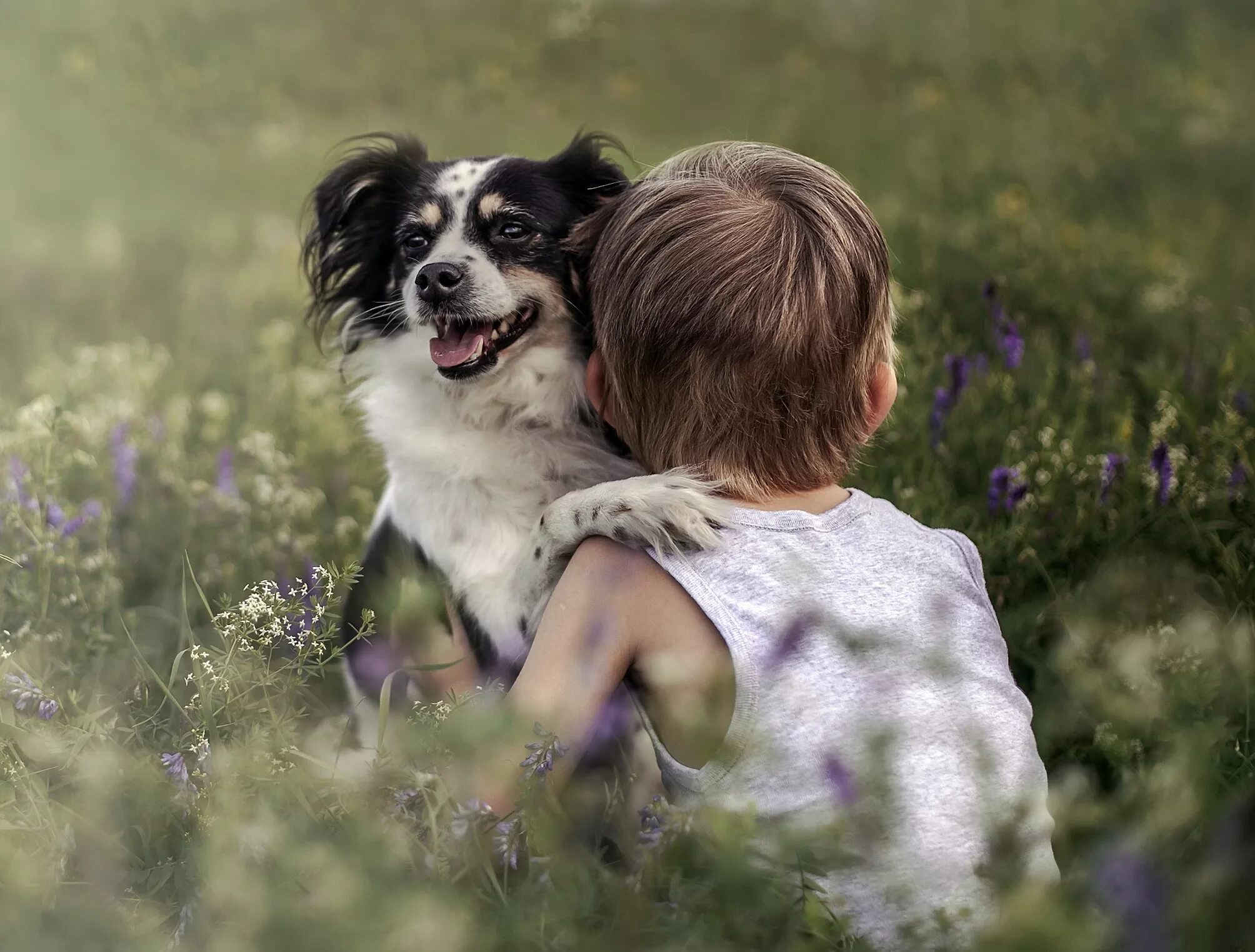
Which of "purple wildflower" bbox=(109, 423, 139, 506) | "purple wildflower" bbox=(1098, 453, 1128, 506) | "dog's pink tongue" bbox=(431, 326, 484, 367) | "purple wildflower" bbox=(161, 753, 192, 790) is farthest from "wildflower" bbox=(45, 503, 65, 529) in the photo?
"purple wildflower" bbox=(1098, 453, 1128, 506)

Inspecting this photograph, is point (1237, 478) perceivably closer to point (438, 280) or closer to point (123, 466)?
point (438, 280)

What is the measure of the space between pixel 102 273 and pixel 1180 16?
164 inches

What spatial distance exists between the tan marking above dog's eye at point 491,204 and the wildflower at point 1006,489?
3.77 feet

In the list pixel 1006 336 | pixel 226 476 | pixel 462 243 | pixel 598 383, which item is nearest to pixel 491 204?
pixel 462 243

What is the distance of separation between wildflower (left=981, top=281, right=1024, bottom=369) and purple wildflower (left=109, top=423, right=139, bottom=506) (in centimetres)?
209

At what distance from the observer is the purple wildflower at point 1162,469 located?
7.89 ft

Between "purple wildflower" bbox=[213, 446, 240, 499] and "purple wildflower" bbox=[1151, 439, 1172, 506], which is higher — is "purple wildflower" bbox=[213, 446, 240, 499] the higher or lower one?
the lower one

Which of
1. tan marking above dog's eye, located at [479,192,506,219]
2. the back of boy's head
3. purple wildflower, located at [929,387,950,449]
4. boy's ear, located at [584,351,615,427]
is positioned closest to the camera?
the back of boy's head

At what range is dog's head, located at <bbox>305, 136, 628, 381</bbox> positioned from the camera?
8.05 feet

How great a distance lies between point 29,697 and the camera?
5.36ft

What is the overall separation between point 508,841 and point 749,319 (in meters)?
0.81

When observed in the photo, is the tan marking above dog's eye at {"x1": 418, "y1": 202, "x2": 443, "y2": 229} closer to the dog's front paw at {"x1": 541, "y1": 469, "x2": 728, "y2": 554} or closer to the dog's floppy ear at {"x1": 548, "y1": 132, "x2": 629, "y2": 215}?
the dog's floppy ear at {"x1": 548, "y1": 132, "x2": 629, "y2": 215}

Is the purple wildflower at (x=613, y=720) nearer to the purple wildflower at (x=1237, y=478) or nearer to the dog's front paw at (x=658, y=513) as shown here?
the dog's front paw at (x=658, y=513)

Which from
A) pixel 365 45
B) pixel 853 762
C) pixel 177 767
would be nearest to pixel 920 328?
pixel 853 762
